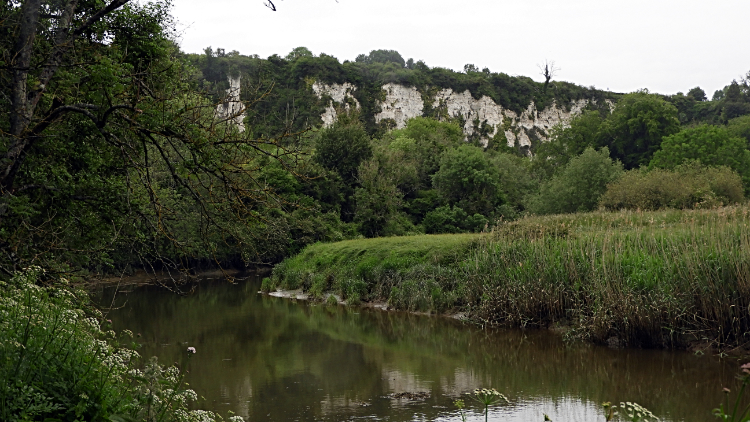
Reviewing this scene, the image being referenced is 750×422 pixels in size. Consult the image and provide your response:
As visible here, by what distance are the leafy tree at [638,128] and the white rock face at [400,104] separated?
3361 centimetres

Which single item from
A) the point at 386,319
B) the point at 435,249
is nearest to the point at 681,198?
the point at 435,249

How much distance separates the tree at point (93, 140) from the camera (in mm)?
6234

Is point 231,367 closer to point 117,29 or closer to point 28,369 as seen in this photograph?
point 117,29

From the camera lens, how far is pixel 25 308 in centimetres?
520

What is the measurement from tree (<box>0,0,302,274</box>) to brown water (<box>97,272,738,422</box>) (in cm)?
392

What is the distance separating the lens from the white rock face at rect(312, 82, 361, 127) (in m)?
79.8

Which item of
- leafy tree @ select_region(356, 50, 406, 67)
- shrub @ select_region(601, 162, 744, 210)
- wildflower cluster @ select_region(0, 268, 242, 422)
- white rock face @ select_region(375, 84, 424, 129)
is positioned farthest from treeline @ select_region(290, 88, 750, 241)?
leafy tree @ select_region(356, 50, 406, 67)

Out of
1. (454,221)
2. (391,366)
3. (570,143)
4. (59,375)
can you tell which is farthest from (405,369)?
(570,143)

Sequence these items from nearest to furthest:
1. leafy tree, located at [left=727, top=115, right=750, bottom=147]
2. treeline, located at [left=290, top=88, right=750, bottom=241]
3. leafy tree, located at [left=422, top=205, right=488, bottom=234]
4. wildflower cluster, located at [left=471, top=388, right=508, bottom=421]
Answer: wildflower cluster, located at [left=471, top=388, right=508, bottom=421], treeline, located at [left=290, top=88, right=750, bottom=241], leafy tree, located at [left=422, top=205, right=488, bottom=234], leafy tree, located at [left=727, top=115, right=750, bottom=147]

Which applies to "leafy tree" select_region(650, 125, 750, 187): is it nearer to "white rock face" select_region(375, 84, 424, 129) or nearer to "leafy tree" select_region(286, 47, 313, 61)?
"white rock face" select_region(375, 84, 424, 129)

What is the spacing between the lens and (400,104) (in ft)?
287

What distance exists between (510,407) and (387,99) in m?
77.1

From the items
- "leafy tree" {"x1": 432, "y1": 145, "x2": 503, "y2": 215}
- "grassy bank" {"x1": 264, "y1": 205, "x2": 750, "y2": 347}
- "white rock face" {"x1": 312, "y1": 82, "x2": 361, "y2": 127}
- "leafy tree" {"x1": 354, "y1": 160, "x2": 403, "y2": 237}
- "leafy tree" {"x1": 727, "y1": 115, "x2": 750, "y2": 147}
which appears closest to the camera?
"grassy bank" {"x1": 264, "y1": 205, "x2": 750, "y2": 347}

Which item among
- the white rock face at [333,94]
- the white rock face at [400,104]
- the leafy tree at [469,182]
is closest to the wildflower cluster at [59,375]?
the leafy tree at [469,182]
